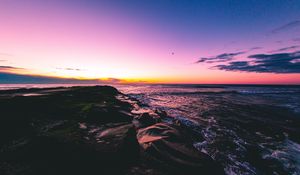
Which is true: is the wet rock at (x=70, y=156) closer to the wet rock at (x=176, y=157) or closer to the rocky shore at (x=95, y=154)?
the rocky shore at (x=95, y=154)

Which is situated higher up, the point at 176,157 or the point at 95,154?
the point at 95,154

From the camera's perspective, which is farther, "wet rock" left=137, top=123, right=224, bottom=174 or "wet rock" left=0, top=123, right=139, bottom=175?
"wet rock" left=137, top=123, right=224, bottom=174

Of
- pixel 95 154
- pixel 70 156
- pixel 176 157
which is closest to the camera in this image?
pixel 70 156

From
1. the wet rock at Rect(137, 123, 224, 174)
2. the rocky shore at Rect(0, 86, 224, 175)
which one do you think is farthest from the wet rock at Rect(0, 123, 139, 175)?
the wet rock at Rect(137, 123, 224, 174)

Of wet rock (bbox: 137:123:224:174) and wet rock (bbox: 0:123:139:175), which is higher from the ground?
wet rock (bbox: 0:123:139:175)

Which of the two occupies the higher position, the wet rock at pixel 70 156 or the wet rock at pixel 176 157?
the wet rock at pixel 70 156

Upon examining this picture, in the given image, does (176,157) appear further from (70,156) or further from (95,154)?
(70,156)

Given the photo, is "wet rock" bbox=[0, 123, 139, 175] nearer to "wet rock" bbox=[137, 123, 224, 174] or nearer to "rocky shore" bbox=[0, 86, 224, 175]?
→ "rocky shore" bbox=[0, 86, 224, 175]

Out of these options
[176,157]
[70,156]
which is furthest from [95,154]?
[176,157]

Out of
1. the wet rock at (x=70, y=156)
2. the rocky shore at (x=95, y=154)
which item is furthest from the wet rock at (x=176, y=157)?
the wet rock at (x=70, y=156)

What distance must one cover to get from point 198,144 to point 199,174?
11.6 feet

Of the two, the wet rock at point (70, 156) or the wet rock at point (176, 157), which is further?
the wet rock at point (176, 157)

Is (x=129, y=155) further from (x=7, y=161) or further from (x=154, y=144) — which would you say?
(x=7, y=161)

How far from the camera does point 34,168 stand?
3725mm
